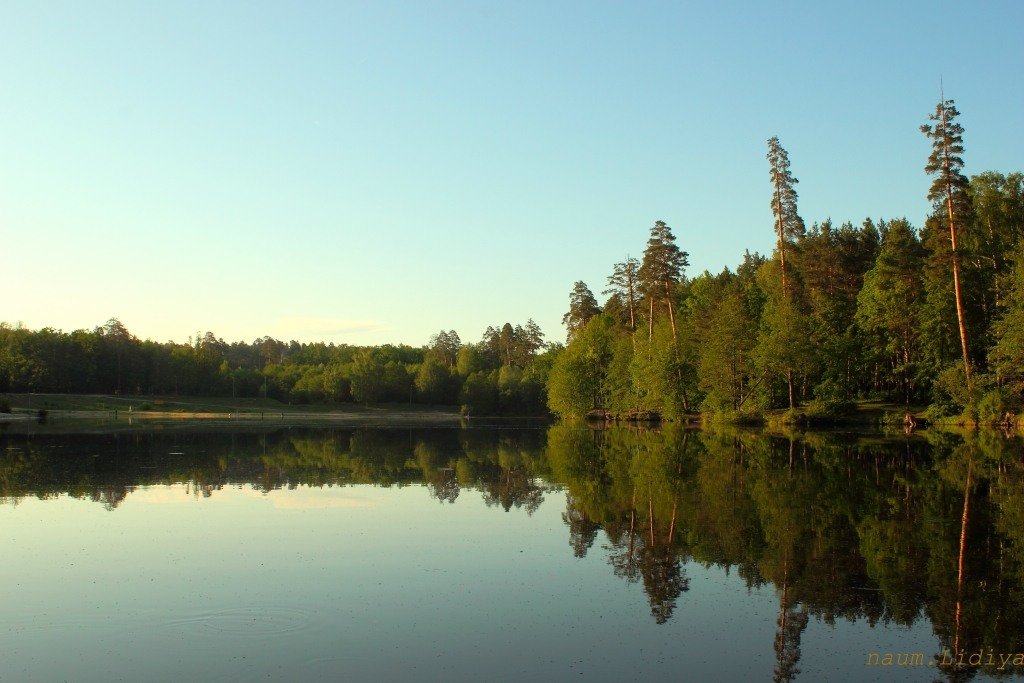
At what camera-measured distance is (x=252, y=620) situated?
11828 millimetres

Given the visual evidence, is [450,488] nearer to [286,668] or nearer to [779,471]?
[779,471]

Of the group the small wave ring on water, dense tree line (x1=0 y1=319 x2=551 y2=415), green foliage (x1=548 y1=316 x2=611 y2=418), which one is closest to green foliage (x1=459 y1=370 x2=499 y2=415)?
dense tree line (x1=0 y1=319 x2=551 y2=415)

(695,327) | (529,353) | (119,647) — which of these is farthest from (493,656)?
(529,353)

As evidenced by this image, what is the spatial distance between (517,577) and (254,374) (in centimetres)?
15780

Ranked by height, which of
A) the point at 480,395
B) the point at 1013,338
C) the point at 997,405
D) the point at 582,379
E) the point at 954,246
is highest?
the point at 954,246

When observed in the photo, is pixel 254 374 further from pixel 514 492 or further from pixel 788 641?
pixel 788 641

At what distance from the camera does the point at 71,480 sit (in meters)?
29.3

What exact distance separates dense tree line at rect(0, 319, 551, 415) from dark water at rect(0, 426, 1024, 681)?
10760cm

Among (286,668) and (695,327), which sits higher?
(695,327)

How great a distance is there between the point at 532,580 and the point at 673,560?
9.70 feet

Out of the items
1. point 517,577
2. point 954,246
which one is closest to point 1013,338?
point 954,246

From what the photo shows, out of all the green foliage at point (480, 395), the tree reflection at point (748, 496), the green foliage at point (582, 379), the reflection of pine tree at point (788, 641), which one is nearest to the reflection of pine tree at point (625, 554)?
the tree reflection at point (748, 496)

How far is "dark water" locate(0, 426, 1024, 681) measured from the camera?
1021 cm

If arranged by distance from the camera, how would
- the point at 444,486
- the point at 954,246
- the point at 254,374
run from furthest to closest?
the point at 254,374 < the point at 954,246 < the point at 444,486
